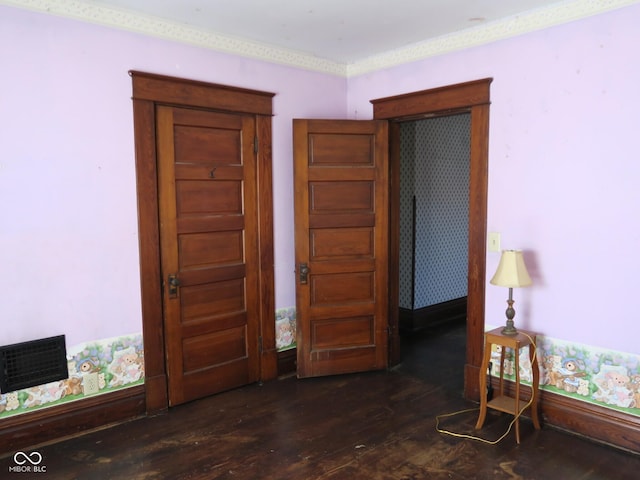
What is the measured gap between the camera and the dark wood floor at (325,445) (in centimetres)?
248

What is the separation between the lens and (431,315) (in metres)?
5.30

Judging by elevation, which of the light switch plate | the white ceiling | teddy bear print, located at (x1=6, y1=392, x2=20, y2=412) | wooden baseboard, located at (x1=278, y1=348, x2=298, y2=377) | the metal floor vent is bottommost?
wooden baseboard, located at (x1=278, y1=348, x2=298, y2=377)

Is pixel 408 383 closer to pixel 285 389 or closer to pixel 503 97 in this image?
pixel 285 389

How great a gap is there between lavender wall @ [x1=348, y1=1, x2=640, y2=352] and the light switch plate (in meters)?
0.04

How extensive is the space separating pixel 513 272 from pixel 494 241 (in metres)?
0.44

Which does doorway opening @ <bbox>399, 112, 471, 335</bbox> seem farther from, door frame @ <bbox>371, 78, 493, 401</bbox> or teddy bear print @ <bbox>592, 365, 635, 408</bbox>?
teddy bear print @ <bbox>592, 365, 635, 408</bbox>

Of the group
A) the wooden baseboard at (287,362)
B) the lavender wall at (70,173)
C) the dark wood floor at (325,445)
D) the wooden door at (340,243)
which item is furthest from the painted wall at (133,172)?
the wooden baseboard at (287,362)

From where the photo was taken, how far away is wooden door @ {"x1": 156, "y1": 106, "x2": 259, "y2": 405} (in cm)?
320

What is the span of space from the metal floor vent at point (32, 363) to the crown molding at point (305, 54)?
1833 millimetres

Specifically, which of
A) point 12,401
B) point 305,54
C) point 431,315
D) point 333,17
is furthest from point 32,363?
point 431,315

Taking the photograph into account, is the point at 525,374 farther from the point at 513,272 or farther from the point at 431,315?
the point at 431,315

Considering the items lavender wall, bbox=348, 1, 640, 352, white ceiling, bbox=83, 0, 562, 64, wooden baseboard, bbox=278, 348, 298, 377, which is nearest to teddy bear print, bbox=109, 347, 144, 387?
wooden baseboard, bbox=278, 348, 298, 377

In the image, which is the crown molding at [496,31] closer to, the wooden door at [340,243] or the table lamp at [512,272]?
the wooden door at [340,243]

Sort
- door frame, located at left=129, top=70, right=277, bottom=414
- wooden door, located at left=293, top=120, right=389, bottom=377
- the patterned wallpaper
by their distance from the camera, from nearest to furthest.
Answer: door frame, located at left=129, top=70, right=277, bottom=414
wooden door, located at left=293, top=120, right=389, bottom=377
the patterned wallpaper
